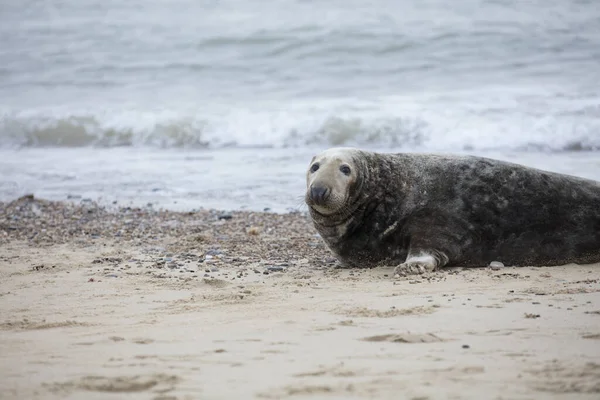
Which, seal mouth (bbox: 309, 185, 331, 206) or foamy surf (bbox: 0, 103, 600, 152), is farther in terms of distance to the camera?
foamy surf (bbox: 0, 103, 600, 152)

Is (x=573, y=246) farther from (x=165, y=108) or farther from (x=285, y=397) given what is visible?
(x=165, y=108)

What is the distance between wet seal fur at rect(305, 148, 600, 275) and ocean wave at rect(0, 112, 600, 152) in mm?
6521

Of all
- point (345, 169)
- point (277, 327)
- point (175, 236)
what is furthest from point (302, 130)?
point (277, 327)

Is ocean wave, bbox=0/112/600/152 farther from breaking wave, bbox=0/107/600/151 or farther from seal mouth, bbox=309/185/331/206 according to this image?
seal mouth, bbox=309/185/331/206

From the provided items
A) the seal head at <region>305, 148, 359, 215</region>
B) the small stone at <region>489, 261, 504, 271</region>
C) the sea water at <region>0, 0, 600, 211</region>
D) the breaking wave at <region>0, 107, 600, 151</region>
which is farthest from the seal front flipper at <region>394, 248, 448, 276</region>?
the breaking wave at <region>0, 107, 600, 151</region>

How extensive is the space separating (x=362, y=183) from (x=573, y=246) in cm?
151

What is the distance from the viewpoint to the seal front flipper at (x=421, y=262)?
18.6 ft

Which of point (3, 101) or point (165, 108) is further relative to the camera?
point (3, 101)

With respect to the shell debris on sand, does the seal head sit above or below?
above

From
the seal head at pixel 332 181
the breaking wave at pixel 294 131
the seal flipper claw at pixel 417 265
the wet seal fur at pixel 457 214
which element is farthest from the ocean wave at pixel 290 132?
the seal flipper claw at pixel 417 265

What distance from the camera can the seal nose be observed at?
5879 mm

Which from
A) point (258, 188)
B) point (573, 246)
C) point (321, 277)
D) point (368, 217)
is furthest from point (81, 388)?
point (258, 188)

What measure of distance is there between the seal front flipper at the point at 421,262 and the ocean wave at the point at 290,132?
23.2 ft

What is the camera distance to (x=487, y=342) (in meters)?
3.55
